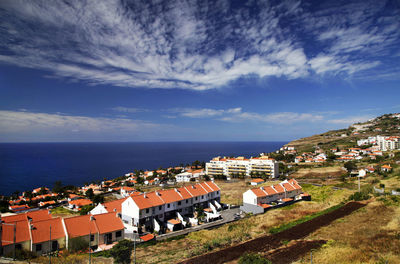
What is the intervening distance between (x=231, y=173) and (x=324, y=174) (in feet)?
108

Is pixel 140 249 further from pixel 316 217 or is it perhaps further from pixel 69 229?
pixel 316 217

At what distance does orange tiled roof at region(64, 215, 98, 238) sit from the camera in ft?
90.6

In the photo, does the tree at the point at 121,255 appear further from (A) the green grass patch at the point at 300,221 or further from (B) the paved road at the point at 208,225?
(A) the green grass patch at the point at 300,221

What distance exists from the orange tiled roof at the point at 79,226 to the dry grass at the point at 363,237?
77.7ft

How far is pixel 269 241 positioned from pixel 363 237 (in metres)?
10.6

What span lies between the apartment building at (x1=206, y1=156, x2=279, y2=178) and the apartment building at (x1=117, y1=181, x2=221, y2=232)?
1606 inches

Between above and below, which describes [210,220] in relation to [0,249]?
below

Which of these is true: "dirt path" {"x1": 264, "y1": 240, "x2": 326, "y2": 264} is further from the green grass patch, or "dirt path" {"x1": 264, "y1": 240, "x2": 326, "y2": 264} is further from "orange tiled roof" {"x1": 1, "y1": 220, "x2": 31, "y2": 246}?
"orange tiled roof" {"x1": 1, "y1": 220, "x2": 31, "y2": 246}

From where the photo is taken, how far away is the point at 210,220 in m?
40.0

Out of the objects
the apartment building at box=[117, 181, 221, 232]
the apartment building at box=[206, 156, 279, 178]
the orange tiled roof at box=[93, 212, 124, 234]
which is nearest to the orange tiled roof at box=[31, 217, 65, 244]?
the orange tiled roof at box=[93, 212, 124, 234]

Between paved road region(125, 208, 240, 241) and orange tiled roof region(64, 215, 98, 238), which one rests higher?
orange tiled roof region(64, 215, 98, 238)

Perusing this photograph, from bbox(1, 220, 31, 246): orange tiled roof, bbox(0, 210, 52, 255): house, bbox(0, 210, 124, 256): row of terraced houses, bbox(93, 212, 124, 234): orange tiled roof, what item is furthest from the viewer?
bbox(93, 212, 124, 234): orange tiled roof

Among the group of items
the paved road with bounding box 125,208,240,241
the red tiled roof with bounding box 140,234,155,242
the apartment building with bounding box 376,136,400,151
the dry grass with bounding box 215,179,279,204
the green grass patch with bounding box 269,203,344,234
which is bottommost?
the dry grass with bounding box 215,179,279,204

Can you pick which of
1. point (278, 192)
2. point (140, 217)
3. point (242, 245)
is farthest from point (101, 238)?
point (278, 192)
